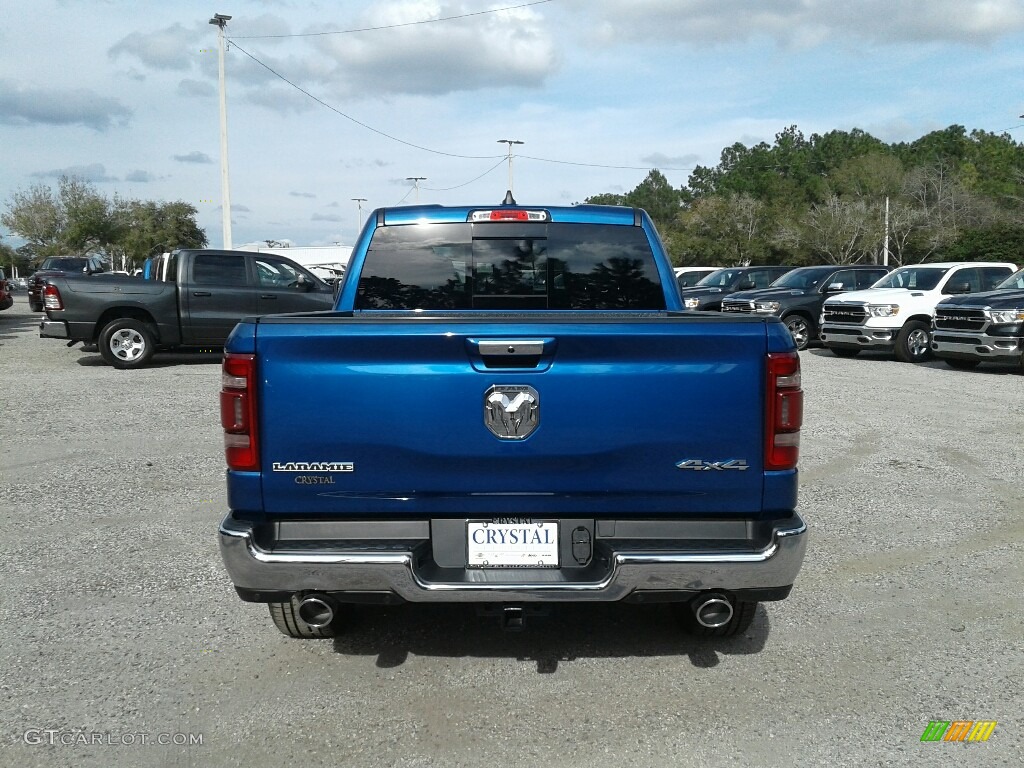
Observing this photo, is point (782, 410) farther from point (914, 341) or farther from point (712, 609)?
point (914, 341)

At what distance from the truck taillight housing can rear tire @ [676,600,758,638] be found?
1.97 meters

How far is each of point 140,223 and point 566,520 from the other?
7004 centimetres

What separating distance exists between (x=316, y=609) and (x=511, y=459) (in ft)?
3.26

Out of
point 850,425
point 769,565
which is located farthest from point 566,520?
point 850,425

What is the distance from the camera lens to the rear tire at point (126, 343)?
561 inches

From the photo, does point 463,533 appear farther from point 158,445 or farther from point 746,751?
point 158,445

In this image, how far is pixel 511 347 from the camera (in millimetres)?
3174

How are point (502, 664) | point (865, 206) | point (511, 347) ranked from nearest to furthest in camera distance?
point (511, 347) < point (502, 664) < point (865, 206)

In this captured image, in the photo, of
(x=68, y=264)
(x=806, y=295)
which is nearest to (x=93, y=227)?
(x=68, y=264)

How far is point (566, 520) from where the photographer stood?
3.34 m

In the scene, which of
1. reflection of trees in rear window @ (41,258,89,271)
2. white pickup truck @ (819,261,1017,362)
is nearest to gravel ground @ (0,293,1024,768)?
white pickup truck @ (819,261,1017,362)

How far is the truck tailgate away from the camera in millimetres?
3191

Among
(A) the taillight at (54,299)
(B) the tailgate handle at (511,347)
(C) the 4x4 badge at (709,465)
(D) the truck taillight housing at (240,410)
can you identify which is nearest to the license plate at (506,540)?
(C) the 4x4 badge at (709,465)

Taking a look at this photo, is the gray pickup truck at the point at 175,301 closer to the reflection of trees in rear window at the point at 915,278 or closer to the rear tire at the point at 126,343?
the rear tire at the point at 126,343
